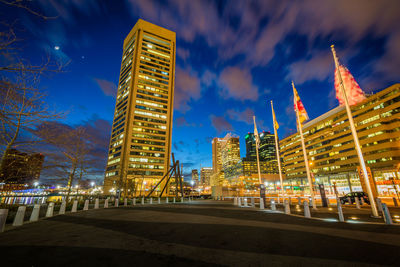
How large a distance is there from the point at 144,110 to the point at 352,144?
105 m

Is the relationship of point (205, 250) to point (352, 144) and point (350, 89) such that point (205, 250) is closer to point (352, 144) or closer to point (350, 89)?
point (350, 89)

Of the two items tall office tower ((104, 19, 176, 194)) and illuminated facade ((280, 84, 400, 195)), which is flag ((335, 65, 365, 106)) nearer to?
illuminated facade ((280, 84, 400, 195))

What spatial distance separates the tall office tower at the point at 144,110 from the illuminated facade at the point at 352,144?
65172 mm

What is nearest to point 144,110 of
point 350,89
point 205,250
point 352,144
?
point 350,89

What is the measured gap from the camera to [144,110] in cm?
9431

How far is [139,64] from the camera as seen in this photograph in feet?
325

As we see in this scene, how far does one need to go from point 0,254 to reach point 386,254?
30.6 feet

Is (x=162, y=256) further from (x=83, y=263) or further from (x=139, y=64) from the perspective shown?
(x=139, y=64)

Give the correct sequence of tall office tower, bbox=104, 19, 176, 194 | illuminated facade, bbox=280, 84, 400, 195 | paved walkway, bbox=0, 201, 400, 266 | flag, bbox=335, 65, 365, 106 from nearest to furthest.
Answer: paved walkway, bbox=0, 201, 400, 266, flag, bbox=335, 65, 365, 106, illuminated facade, bbox=280, 84, 400, 195, tall office tower, bbox=104, 19, 176, 194

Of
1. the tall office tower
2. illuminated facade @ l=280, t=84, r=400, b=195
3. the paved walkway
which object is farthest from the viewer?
the tall office tower

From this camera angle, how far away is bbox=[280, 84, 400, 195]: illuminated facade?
6906 cm

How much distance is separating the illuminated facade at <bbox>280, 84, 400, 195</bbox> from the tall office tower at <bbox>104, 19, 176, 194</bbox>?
6517cm

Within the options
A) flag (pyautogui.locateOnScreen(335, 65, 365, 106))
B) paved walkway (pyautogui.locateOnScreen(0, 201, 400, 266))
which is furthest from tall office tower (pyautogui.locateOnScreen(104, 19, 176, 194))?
flag (pyautogui.locateOnScreen(335, 65, 365, 106))

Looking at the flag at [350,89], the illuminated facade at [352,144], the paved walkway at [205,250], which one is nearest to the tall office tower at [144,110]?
the illuminated facade at [352,144]
